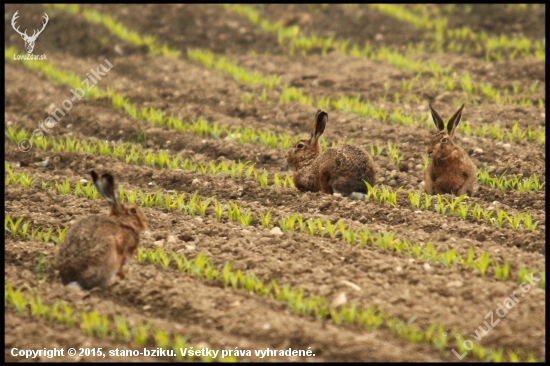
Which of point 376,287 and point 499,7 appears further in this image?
point 499,7

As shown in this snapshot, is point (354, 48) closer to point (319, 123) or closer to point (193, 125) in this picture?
point (193, 125)

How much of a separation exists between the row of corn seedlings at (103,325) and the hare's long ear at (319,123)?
3.25 meters

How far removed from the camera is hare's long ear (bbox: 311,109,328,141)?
695cm

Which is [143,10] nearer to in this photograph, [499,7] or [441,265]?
[499,7]

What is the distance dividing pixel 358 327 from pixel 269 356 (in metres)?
0.66

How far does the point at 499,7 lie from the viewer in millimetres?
14242

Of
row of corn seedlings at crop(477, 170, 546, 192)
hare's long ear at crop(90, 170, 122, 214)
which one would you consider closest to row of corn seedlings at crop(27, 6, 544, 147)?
row of corn seedlings at crop(477, 170, 546, 192)

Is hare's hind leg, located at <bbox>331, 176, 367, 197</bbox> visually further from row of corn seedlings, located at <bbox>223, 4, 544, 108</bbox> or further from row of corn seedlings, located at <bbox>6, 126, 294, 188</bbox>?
row of corn seedlings, located at <bbox>223, 4, 544, 108</bbox>

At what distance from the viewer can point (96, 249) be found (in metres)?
4.77

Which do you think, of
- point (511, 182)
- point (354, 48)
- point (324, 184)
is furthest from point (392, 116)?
point (354, 48)

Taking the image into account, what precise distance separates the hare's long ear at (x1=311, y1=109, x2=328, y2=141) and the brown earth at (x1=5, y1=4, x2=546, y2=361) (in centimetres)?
70

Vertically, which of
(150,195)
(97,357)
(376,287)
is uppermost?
(150,195)

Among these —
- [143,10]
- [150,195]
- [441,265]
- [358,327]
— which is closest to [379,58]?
[143,10]

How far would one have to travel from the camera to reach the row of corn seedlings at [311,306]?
423 centimetres
